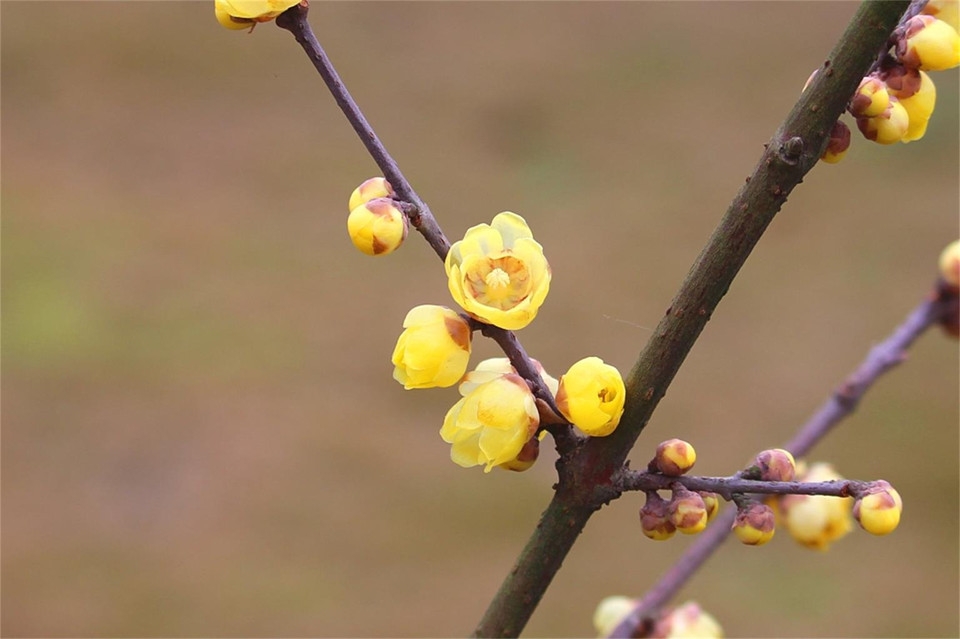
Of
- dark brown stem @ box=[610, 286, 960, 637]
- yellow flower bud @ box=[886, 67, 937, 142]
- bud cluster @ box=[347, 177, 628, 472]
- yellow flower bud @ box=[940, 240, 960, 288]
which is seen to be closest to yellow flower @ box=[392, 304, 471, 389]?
bud cluster @ box=[347, 177, 628, 472]

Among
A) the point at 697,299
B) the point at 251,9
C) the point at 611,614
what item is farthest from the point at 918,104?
the point at 611,614

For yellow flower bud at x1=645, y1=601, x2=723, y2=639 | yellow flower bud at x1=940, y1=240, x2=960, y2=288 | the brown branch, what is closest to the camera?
the brown branch

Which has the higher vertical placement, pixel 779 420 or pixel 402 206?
pixel 779 420

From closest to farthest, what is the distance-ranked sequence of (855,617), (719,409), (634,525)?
(855,617)
(634,525)
(719,409)

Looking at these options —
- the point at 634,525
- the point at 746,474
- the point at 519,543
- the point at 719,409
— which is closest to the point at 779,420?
the point at 719,409

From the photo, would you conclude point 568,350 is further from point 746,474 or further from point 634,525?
point 746,474

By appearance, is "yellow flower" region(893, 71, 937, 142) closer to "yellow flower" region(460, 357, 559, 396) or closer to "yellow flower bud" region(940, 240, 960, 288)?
"yellow flower" region(460, 357, 559, 396)

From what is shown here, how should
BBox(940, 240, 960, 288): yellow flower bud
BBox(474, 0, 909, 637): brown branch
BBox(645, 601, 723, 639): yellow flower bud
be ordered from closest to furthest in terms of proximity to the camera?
BBox(474, 0, 909, 637): brown branch, BBox(645, 601, 723, 639): yellow flower bud, BBox(940, 240, 960, 288): yellow flower bud

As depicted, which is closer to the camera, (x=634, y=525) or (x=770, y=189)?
(x=770, y=189)

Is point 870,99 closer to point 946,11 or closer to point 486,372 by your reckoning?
point 946,11
